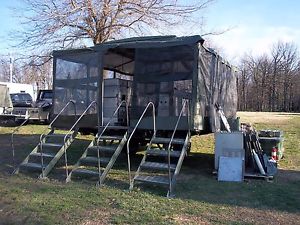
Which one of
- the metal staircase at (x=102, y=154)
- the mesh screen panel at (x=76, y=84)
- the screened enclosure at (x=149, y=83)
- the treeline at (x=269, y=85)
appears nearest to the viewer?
the metal staircase at (x=102, y=154)

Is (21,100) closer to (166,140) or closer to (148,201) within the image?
(166,140)

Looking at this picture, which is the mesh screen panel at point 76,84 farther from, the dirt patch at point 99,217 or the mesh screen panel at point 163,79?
the dirt patch at point 99,217

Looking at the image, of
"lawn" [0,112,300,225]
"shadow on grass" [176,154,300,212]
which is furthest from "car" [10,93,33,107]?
"shadow on grass" [176,154,300,212]

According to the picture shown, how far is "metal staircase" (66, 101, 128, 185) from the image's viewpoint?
769 centimetres

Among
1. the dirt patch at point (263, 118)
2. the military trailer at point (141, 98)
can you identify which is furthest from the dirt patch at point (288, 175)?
the dirt patch at point (263, 118)

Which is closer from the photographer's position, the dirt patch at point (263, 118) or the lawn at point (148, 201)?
the lawn at point (148, 201)

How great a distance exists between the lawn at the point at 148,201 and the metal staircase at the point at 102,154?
27cm

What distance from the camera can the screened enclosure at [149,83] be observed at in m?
8.46

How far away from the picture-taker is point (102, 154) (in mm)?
10242

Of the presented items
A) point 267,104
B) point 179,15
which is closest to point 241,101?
point 267,104

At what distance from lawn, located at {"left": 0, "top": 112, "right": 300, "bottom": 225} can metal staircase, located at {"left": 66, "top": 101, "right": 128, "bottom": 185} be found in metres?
0.27

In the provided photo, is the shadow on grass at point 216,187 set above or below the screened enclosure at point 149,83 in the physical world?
below

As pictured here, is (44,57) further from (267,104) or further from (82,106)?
(267,104)

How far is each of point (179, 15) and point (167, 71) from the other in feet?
31.0
